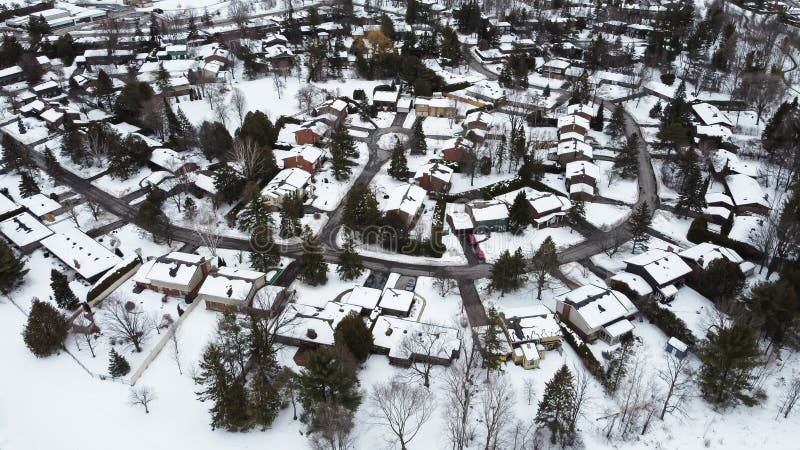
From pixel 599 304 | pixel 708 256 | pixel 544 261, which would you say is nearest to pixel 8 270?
pixel 544 261

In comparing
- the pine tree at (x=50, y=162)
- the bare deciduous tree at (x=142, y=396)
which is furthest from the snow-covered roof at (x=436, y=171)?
the pine tree at (x=50, y=162)

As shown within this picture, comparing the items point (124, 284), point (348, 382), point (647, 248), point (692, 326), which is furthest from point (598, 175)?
point (124, 284)

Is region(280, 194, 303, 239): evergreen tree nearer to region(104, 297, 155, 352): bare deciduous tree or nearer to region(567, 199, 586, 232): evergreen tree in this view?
region(104, 297, 155, 352): bare deciduous tree

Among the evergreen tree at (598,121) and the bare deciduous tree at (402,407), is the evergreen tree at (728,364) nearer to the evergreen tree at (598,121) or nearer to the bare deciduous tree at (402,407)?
the bare deciduous tree at (402,407)

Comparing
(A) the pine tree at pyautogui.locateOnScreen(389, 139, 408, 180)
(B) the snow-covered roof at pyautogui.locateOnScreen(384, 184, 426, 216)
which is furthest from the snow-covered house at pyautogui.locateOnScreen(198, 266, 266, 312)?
(A) the pine tree at pyautogui.locateOnScreen(389, 139, 408, 180)

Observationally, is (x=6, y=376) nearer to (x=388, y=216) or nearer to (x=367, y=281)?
(x=367, y=281)

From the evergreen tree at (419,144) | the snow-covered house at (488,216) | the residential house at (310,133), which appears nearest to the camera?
the snow-covered house at (488,216)
